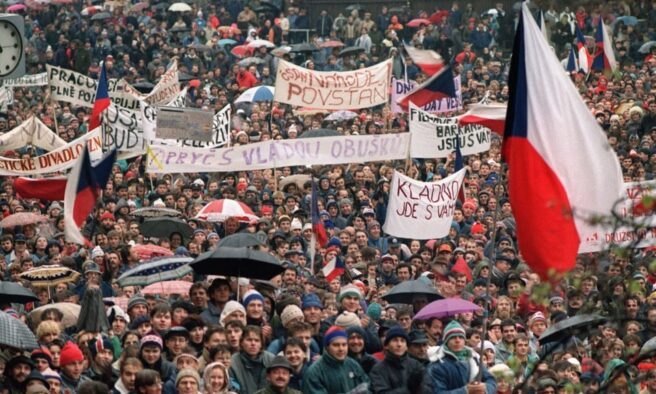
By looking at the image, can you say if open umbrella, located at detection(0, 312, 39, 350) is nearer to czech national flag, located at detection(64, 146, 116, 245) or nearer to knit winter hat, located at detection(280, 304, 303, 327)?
knit winter hat, located at detection(280, 304, 303, 327)

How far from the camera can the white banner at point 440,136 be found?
2428 centimetres

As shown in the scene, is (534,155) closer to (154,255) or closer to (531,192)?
(531,192)

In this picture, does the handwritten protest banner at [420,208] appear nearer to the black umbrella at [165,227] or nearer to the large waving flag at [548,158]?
the black umbrella at [165,227]

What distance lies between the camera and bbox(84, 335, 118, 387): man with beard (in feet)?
43.1

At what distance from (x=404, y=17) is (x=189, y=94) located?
354 inches

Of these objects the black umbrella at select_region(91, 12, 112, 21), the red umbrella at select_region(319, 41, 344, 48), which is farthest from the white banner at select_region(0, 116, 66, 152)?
the black umbrella at select_region(91, 12, 112, 21)

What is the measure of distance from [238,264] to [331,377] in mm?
2777

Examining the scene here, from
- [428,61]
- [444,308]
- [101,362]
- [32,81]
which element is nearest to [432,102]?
[428,61]

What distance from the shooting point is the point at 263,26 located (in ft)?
147

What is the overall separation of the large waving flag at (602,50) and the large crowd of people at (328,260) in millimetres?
432

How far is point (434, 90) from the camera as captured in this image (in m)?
25.6

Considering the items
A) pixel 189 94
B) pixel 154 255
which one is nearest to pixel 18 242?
pixel 154 255

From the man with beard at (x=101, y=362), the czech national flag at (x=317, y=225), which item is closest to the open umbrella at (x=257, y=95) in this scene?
the czech national flag at (x=317, y=225)

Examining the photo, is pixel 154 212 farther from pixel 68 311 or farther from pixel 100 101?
pixel 68 311
